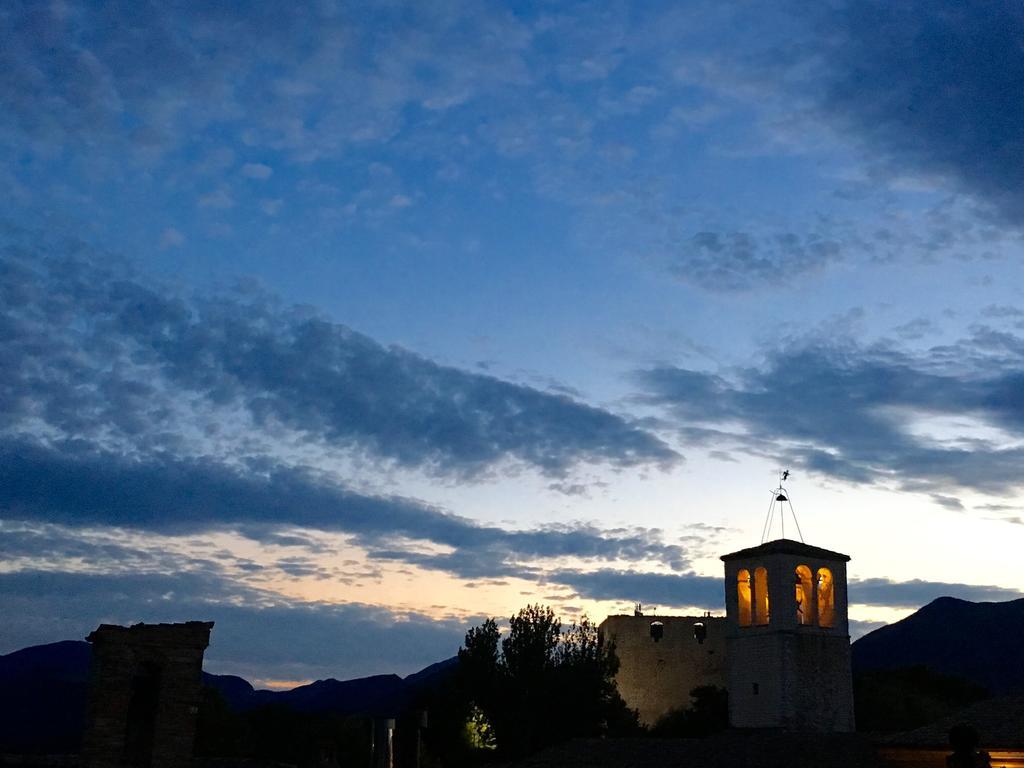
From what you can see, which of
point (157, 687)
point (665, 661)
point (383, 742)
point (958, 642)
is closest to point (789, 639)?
point (665, 661)

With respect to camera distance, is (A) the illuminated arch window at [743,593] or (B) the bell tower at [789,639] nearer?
(B) the bell tower at [789,639]

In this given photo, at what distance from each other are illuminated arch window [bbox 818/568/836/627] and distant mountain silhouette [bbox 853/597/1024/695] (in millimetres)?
83483

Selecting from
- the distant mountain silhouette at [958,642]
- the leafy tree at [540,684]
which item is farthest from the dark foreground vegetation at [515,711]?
the distant mountain silhouette at [958,642]

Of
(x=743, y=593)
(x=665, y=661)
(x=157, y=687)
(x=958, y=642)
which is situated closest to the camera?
(x=157, y=687)

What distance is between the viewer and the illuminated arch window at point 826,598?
48.8 meters

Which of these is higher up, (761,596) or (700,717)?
(761,596)

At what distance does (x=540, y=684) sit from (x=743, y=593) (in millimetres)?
13311

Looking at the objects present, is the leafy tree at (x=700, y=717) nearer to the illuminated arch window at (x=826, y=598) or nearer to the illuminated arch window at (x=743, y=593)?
the illuminated arch window at (x=743, y=593)

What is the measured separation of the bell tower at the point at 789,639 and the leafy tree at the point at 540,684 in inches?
350

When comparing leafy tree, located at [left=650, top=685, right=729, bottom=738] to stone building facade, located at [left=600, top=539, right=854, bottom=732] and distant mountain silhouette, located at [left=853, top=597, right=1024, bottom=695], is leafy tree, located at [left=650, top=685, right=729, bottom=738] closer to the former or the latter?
stone building facade, located at [left=600, top=539, right=854, bottom=732]

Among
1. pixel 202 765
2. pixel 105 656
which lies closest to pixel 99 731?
pixel 105 656

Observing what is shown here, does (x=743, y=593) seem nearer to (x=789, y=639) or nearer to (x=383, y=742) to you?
(x=789, y=639)

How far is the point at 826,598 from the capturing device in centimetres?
4916

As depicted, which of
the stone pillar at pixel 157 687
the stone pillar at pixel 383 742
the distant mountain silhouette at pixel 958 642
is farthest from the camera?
the distant mountain silhouette at pixel 958 642
